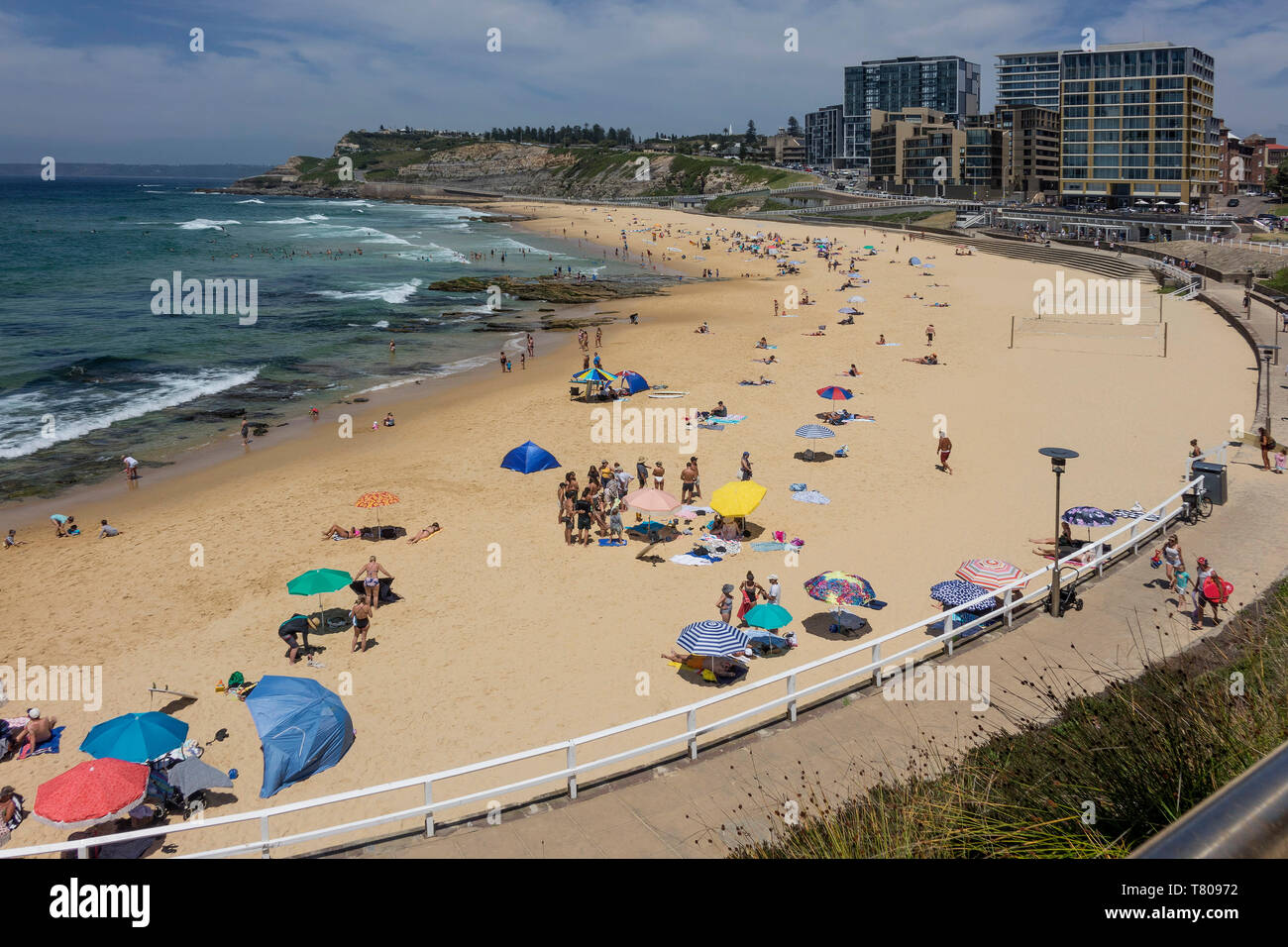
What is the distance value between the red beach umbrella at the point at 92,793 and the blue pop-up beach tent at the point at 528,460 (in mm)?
12591

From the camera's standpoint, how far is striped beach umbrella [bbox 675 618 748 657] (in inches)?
494

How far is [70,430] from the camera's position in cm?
2967

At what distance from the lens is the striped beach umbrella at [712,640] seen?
12539 mm

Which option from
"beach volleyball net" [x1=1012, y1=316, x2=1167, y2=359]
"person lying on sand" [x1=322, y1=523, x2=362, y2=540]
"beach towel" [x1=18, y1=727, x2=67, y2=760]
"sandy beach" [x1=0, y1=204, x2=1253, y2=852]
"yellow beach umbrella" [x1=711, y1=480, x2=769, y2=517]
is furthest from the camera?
"beach volleyball net" [x1=1012, y1=316, x2=1167, y2=359]

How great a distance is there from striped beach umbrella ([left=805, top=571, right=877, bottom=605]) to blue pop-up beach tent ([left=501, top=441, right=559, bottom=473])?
9.27 metres

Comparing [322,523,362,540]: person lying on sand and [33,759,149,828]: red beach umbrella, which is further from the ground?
[322,523,362,540]: person lying on sand

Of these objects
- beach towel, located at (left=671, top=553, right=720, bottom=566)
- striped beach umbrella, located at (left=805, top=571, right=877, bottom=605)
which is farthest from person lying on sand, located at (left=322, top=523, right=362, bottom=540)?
striped beach umbrella, located at (left=805, top=571, right=877, bottom=605)

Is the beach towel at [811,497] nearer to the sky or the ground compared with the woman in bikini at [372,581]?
nearer to the sky

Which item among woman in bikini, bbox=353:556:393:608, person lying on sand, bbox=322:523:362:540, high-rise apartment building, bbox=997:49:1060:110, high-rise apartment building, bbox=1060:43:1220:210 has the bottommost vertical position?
woman in bikini, bbox=353:556:393:608

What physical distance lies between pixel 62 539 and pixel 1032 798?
21.4 meters

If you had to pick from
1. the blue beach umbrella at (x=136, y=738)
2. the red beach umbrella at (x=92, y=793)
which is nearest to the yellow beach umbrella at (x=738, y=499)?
the blue beach umbrella at (x=136, y=738)

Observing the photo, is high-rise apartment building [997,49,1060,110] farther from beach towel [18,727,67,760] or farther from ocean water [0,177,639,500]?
beach towel [18,727,67,760]

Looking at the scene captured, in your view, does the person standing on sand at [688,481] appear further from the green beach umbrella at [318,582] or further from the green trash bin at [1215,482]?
the green trash bin at [1215,482]
